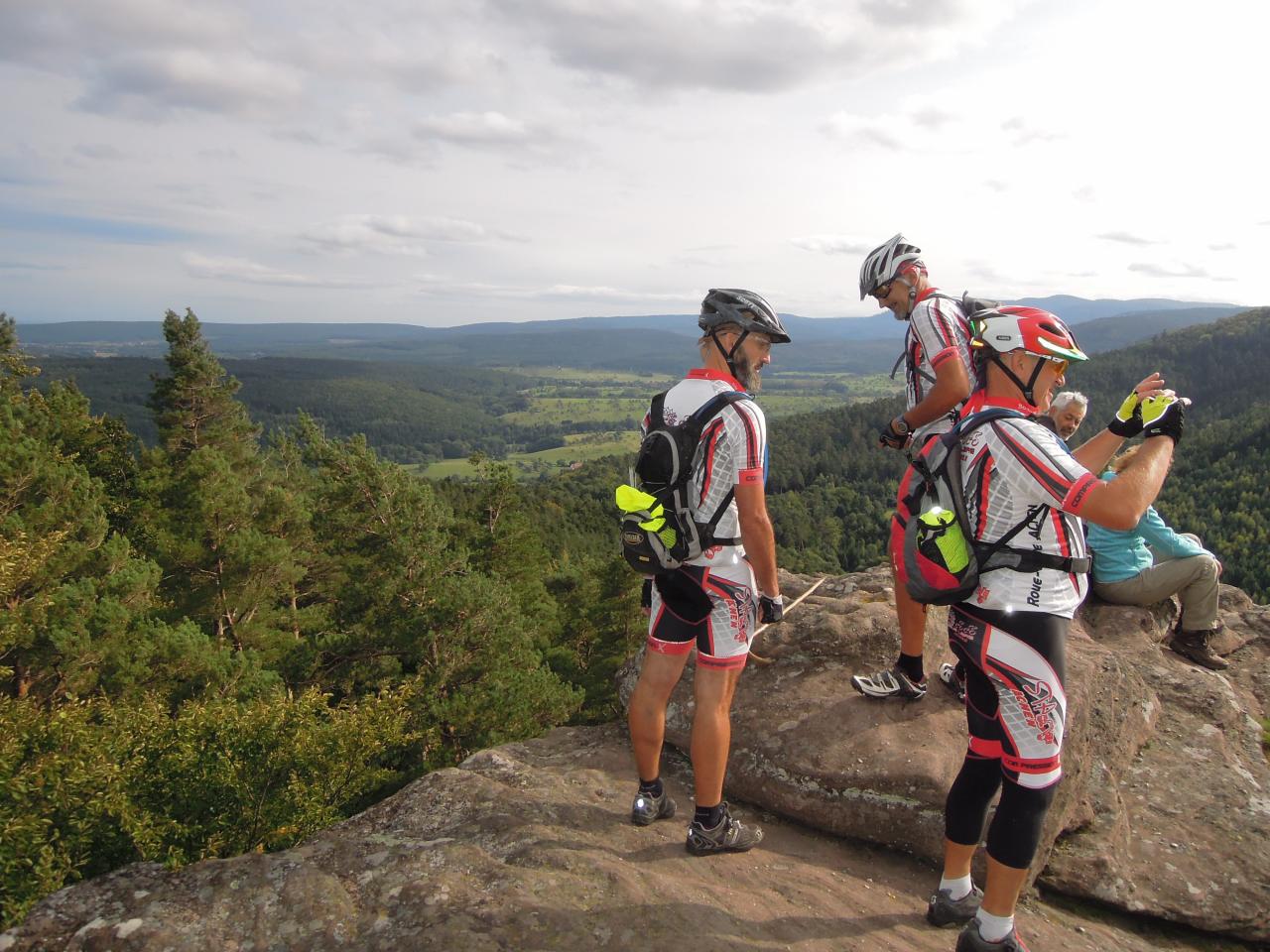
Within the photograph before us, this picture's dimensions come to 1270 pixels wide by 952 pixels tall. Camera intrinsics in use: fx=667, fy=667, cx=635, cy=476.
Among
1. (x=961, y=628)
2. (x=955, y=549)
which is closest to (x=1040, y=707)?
(x=961, y=628)

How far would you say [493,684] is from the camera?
17.5 metres

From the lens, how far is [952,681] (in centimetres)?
564

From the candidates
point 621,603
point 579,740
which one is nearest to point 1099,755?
point 579,740

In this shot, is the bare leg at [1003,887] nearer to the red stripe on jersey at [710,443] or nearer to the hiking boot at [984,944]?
the hiking boot at [984,944]

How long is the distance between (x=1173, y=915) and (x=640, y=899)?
367 centimetres

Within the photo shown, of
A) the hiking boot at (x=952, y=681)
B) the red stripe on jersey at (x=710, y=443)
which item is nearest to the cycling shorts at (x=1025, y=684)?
the red stripe on jersey at (x=710, y=443)

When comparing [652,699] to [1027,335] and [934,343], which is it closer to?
[1027,335]

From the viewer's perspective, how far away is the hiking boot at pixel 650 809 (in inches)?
193

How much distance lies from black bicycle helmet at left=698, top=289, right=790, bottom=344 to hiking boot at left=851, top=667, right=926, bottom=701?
3051mm

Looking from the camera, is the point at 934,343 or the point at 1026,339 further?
the point at 934,343

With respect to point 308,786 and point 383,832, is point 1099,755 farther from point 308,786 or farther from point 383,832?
point 308,786

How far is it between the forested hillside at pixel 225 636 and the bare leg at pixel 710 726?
4090 millimetres

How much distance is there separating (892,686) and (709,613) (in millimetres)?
2242

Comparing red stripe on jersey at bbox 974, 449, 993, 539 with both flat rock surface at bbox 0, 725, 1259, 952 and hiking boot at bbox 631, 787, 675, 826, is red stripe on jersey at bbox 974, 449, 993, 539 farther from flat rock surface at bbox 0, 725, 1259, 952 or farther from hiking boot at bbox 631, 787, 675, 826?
hiking boot at bbox 631, 787, 675, 826
